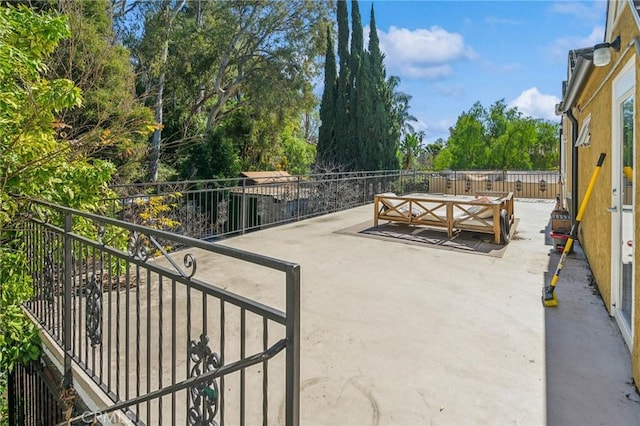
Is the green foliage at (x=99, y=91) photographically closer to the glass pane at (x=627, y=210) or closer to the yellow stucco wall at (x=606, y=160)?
the yellow stucco wall at (x=606, y=160)

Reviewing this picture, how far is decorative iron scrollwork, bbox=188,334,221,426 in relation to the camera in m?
1.50

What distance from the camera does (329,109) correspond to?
57.7 ft

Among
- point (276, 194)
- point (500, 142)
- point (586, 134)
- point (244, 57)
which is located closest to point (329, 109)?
point (244, 57)

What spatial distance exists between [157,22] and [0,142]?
45.8 ft

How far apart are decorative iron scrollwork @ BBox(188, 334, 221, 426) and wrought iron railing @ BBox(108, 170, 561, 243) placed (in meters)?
2.83

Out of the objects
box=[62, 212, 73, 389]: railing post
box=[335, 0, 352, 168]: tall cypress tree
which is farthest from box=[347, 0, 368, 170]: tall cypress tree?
box=[62, 212, 73, 389]: railing post

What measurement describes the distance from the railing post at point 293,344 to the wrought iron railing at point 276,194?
3.27 m

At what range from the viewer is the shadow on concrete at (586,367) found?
2213 millimetres

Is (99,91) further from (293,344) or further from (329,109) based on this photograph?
(329,109)

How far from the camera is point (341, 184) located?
1152 centimetres

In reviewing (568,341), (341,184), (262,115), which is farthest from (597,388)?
(262,115)

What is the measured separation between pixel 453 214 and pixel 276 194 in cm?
434

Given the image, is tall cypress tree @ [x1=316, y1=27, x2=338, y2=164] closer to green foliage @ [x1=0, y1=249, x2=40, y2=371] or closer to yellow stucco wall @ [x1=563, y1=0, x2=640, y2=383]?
yellow stucco wall @ [x1=563, y1=0, x2=640, y2=383]

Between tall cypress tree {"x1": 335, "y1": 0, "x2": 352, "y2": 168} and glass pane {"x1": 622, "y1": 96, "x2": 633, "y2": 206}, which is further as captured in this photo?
tall cypress tree {"x1": 335, "y1": 0, "x2": 352, "y2": 168}
